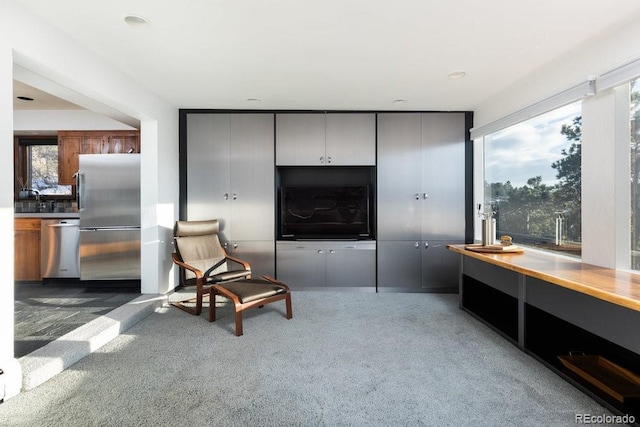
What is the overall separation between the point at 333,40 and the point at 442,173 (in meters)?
2.61

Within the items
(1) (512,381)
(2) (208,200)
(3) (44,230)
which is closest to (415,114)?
(2) (208,200)

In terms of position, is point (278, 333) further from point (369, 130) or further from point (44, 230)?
point (44, 230)

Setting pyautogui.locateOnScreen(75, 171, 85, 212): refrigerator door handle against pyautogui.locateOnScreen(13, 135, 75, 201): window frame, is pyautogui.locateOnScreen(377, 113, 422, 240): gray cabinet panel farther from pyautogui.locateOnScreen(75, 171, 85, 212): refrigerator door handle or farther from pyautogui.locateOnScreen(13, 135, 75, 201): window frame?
pyautogui.locateOnScreen(13, 135, 75, 201): window frame

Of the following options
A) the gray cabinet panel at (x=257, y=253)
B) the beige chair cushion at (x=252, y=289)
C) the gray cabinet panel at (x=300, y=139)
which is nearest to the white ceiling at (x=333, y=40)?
Result: the gray cabinet panel at (x=300, y=139)

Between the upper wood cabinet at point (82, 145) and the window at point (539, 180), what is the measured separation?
5.08 metres

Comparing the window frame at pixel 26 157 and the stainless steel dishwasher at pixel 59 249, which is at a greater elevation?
the window frame at pixel 26 157

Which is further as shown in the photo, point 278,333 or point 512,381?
point 278,333

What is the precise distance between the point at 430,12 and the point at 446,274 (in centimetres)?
332

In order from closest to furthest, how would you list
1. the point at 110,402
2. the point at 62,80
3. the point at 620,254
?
Answer: the point at 110,402 → the point at 620,254 → the point at 62,80

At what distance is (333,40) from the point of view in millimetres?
2564

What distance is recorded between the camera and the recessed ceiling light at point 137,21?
2.26m

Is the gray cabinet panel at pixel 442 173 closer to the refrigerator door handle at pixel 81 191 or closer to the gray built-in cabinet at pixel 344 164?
the gray built-in cabinet at pixel 344 164

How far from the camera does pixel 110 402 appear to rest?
1.95m

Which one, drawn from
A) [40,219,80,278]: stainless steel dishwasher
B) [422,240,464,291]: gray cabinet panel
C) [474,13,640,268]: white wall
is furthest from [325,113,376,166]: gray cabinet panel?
[40,219,80,278]: stainless steel dishwasher
